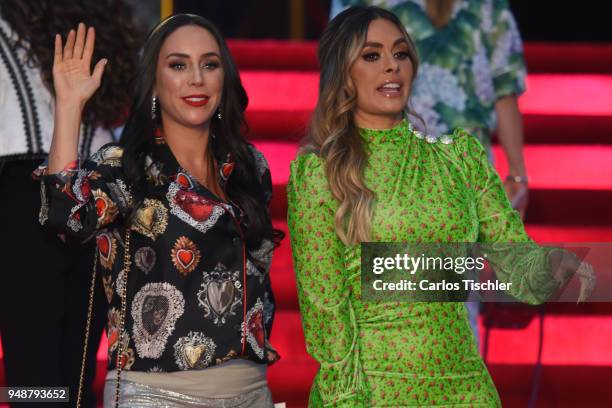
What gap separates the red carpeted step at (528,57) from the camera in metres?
6.74

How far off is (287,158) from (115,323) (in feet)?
9.17

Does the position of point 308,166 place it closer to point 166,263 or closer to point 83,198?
point 166,263

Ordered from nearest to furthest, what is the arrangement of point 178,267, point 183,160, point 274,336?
1. point 178,267
2. point 183,160
3. point 274,336

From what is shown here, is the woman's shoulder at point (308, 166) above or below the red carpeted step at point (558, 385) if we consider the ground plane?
above

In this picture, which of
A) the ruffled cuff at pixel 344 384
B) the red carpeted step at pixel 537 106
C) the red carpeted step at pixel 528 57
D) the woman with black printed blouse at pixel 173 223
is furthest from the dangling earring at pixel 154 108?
the red carpeted step at pixel 528 57

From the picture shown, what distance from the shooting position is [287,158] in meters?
5.96

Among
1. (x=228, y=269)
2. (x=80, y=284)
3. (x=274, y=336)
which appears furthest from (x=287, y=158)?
(x=228, y=269)

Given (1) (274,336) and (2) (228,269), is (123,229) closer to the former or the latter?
(2) (228,269)

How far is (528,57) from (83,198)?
408 centimetres

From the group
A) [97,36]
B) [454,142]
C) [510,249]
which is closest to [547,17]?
[97,36]

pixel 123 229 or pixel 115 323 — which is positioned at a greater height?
pixel 123 229

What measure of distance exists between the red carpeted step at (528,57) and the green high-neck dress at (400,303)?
3.32 metres

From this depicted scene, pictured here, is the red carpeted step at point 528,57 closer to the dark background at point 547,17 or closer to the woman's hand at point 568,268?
the dark background at point 547,17

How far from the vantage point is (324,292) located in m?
3.23
